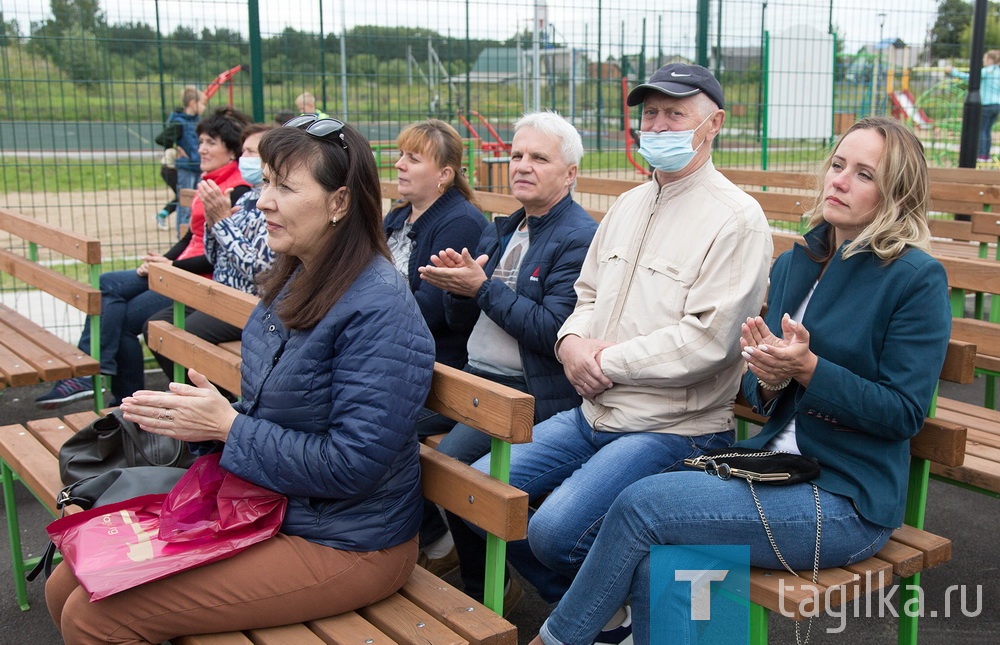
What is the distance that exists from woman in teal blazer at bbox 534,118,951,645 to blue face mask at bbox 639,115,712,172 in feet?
1.80

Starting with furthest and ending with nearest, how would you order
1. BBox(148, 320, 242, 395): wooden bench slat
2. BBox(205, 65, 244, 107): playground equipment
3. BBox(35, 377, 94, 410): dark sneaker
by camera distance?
BBox(205, 65, 244, 107): playground equipment
BBox(35, 377, 94, 410): dark sneaker
BBox(148, 320, 242, 395): wooden bench slat

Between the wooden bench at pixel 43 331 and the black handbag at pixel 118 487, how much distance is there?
1.76 m

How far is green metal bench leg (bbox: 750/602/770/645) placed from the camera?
2.52 m

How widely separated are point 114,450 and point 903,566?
2292 millimetres

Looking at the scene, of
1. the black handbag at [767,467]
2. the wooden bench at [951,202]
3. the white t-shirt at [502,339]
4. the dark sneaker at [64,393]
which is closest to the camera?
the black handbag at [767,467]

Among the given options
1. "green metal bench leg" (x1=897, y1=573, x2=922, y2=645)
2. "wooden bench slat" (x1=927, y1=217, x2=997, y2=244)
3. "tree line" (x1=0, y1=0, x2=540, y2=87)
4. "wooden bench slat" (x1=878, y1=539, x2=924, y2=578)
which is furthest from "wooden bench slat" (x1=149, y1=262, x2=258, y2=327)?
"wooden bench slat" (x1=927, y1=217, x2=997, y2=244)

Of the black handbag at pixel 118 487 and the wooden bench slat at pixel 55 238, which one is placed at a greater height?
the wooden bench slat at pixel 55 238

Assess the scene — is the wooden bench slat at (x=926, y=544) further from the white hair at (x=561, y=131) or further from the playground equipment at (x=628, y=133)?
the playground equipment at (x=628, y=133)

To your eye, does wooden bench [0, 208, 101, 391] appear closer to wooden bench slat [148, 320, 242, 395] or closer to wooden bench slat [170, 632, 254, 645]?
wooden bench slat [148, 320, 242, 395]

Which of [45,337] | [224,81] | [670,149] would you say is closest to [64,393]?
[45,337]

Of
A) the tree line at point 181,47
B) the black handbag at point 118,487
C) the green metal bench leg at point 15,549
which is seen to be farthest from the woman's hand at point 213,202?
the tree line at point 181,47

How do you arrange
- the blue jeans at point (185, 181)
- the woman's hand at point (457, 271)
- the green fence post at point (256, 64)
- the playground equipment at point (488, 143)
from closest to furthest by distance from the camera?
the woman's hand at point (457, 271)
the green fence post at point (256, 64)
the blue jeans at point (185, 181)
the playground equipment at point (488, 143)

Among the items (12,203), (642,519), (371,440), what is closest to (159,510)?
(371,440)

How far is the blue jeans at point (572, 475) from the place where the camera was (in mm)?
2855
